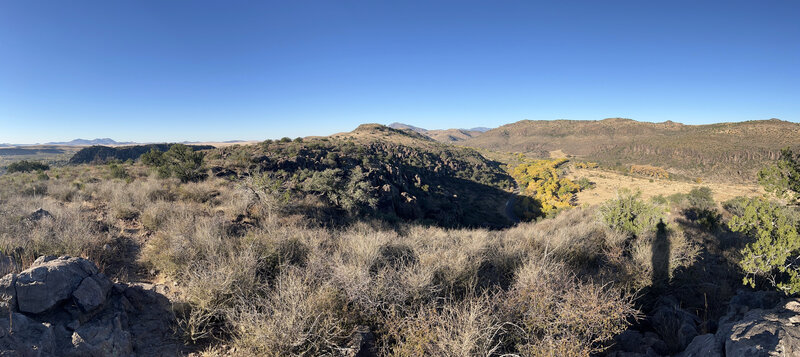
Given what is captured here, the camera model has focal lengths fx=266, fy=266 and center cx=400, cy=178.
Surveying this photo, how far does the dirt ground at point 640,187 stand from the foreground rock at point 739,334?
25121mm

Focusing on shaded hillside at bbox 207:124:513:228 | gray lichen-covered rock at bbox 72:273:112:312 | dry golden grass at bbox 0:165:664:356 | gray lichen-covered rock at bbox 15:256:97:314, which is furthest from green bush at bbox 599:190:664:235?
gray lichen-covered rock at bbox 15:256:97:314

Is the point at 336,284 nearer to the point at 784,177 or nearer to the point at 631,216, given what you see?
the point at 784,177

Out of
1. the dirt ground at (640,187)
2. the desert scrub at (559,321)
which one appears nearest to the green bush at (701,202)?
the dirt ground at (640,187)

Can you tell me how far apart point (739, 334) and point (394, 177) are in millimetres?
24268

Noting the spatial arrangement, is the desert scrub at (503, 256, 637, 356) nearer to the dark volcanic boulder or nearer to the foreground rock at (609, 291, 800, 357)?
the foreground rock at (609, 291, 800, 357)

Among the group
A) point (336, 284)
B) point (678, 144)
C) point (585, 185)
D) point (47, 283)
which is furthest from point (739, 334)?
point (678, 144)

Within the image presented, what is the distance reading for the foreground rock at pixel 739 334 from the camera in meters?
2.65

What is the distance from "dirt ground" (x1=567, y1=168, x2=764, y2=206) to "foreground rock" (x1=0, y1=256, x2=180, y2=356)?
31234 mm

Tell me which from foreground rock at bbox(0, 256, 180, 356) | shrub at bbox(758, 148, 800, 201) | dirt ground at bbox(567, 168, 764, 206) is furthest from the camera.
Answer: dirt ground at bbox(567, 168, 764, 206)

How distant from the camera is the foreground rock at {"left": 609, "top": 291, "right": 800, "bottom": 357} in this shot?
8.70 feet

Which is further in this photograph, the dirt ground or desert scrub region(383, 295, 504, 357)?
the dirt ground

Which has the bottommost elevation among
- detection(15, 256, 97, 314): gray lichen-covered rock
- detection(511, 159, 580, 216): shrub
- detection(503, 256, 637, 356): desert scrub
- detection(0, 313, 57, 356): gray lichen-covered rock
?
detection(511, 159, 580, 216): shrub

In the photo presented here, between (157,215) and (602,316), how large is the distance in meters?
8.54

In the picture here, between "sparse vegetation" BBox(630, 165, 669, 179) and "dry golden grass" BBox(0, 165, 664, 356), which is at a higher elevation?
"sparse vegetation" BBox(630, 165, 669, 179)
